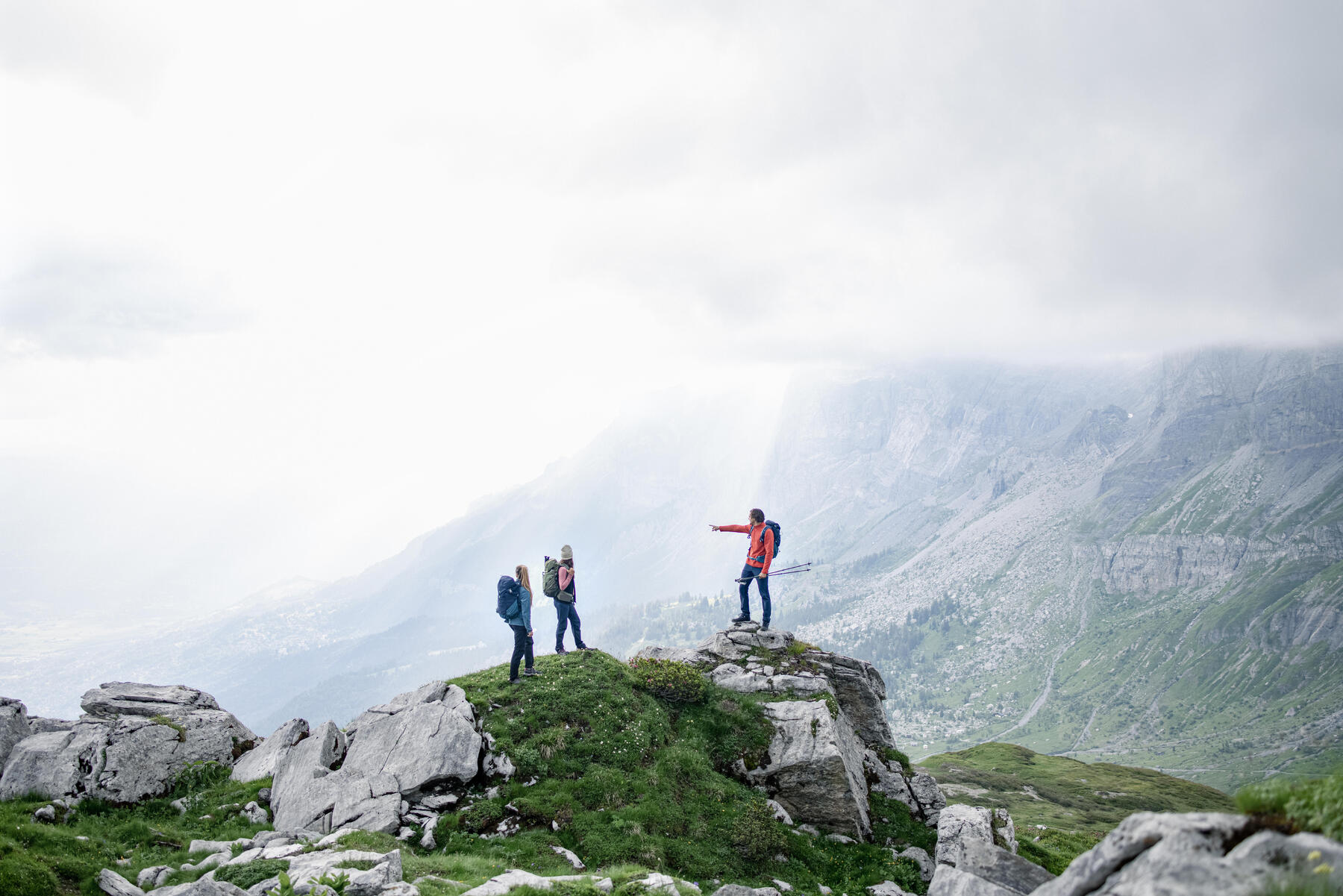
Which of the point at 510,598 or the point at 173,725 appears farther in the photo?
the point at 510,598

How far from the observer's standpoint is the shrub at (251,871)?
56.9 ft

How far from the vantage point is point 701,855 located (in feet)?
71.3

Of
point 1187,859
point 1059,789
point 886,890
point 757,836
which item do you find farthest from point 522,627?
point 1059,789

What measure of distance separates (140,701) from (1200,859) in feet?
131

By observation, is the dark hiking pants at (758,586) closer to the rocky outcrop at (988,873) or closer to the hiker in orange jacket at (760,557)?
the hiker in orange jacket at (760,557)

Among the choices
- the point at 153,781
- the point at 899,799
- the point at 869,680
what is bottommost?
the point at 899,799

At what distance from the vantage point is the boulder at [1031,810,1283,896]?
894 cm

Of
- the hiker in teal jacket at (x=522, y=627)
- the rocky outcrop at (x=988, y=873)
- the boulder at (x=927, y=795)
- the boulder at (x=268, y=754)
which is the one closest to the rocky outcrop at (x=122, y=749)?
the boulder at (x=268, y=754)

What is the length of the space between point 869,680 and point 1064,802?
103 meters

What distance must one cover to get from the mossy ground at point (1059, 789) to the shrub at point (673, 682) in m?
68.2

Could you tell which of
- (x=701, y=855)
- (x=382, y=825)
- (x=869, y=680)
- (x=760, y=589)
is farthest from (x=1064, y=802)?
A: (x=382, y=825)

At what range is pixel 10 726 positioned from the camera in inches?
985

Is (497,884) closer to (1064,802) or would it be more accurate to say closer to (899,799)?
(899,799)

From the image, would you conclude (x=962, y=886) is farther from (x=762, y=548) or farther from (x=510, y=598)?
(x=510, y=598)
